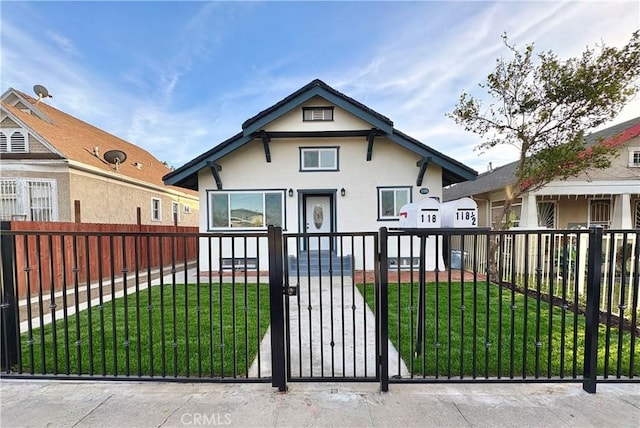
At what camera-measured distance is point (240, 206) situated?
27.7ft

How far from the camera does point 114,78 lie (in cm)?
938

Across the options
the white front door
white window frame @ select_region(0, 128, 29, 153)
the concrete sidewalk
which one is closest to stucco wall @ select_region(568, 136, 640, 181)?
the white front door

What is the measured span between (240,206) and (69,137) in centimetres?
716

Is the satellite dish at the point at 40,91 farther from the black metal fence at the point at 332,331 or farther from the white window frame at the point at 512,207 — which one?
the white window frame at the point at 512,207

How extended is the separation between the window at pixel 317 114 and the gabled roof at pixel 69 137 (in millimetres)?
7411

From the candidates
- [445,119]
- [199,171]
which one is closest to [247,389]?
[199,171]

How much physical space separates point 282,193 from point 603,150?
798cm

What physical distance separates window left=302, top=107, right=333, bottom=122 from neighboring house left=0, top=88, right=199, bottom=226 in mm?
7079

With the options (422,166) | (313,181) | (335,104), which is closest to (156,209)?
(313,181)

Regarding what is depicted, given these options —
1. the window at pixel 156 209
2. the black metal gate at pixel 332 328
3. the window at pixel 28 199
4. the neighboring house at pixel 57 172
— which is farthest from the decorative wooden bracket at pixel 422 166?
the window at pixel 156 209

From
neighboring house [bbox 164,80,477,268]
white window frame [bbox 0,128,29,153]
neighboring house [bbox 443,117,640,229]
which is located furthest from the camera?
neighboring house [bbox 443,117,640,229]

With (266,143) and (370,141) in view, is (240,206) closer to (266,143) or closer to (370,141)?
(266,143)

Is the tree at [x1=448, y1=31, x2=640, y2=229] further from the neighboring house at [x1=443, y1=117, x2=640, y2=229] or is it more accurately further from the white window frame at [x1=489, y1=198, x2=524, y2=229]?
the white window frame at [x1=489, y1=198, x2=524, y2=229]

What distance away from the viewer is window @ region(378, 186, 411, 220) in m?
8.32
